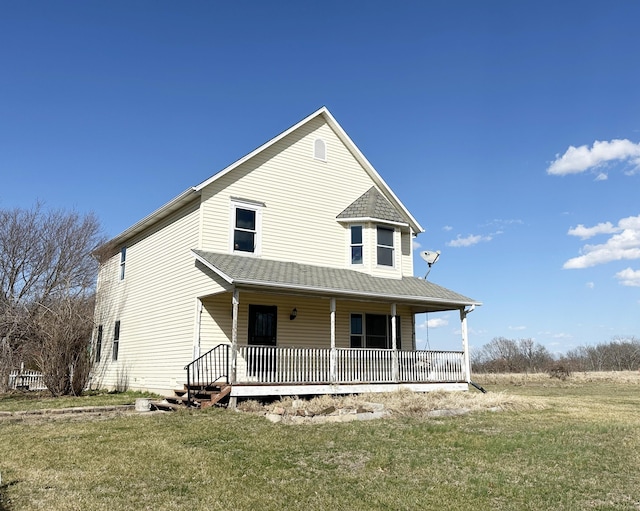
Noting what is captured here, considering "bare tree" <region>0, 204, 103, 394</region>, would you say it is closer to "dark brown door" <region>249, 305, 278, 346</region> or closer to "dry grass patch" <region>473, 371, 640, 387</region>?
"dark brown door" <region>249, 305, 278, 346</region>

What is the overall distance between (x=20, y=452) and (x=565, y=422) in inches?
439

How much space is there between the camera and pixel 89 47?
53.5ft

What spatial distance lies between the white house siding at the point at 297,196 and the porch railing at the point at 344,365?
325 cm

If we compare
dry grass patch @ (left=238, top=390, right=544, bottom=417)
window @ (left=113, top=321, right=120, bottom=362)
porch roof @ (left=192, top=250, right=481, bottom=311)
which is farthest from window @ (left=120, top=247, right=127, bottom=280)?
dry grass patch @ (left=238, top=390, right=544, bottom=417)

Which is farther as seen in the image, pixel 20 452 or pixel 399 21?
pixel 399 21

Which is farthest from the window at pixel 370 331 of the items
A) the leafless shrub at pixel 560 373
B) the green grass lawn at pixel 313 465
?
the leafless shrub at pixel 560 373

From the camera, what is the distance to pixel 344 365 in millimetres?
15492

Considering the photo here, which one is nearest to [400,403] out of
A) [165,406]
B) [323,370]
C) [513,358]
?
[323,370]

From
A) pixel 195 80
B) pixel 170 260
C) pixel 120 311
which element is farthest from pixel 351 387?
pixel 195 80

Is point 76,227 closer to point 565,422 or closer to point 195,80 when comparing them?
point 195,80

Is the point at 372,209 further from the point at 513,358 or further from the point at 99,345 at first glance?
the point at 513,358

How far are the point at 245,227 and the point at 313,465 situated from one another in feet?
33.5

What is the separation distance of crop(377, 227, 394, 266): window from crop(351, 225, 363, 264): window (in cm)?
69

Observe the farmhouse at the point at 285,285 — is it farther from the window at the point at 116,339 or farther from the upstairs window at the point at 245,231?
the window at the point at 116,339
